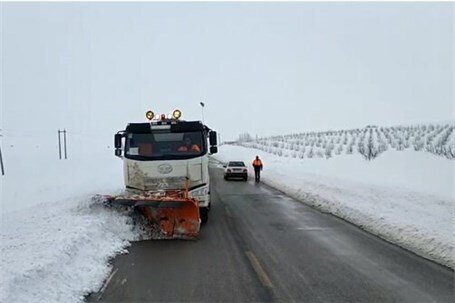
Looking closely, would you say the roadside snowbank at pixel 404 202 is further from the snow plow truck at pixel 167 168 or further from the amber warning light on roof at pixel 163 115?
the amber warning light on roof at pixel 163 115

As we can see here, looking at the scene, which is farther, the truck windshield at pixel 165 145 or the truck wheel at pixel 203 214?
the truck wheel at pixel 203 214

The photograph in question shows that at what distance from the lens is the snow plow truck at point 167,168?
34.4ft

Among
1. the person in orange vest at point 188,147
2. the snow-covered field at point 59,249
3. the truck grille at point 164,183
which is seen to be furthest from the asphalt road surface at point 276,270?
the person in orange vest at point 188,147

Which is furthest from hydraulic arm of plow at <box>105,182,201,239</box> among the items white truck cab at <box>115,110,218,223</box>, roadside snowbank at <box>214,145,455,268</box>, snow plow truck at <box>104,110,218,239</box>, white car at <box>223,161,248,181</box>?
white car at <box>223,161,248,181</box>

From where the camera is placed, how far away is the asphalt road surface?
626cm

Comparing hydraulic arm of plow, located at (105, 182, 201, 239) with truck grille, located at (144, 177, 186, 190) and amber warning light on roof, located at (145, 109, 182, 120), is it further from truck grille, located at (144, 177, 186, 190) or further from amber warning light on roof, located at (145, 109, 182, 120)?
amber warning light on roof, located at (145, 109, 182, 120)

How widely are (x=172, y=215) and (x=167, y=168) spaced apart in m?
1.58

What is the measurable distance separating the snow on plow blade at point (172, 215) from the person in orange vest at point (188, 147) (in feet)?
5.62

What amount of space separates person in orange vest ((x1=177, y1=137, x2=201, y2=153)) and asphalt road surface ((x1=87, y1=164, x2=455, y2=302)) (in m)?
2.11

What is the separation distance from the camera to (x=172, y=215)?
10.5m

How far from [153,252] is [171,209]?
5.72 ft

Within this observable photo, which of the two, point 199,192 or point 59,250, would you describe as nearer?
point 59,250

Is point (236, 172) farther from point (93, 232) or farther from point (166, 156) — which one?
point (93, 232)

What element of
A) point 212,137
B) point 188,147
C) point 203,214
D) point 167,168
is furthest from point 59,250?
point 212,137
